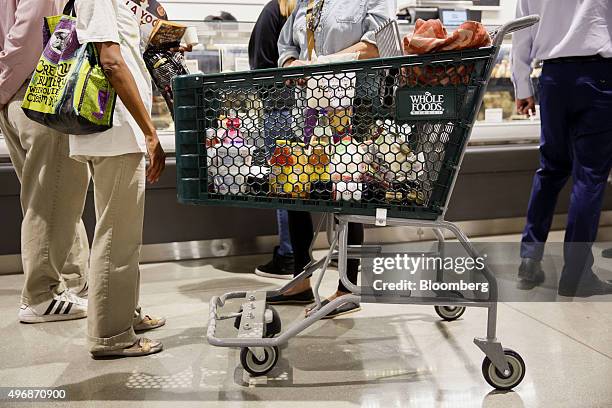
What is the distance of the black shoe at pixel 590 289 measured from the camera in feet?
11.0

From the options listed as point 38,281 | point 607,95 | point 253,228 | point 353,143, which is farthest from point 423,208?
point 253,228

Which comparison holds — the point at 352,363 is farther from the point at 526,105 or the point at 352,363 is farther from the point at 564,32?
the point at 564,32

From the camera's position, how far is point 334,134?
7.13ft

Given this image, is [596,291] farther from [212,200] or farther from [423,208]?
[212,200]

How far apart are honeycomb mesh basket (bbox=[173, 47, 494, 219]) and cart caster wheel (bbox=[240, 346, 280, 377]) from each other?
1.84ft

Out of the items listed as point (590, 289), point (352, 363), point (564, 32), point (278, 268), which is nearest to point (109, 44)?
point (352, 363)

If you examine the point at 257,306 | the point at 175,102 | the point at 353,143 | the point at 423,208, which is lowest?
the point at 257,306

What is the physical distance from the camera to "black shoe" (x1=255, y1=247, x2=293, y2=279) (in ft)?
12.6

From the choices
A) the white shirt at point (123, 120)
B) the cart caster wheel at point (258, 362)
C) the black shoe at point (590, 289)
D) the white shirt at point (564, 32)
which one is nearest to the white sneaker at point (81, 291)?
the white shirt at point (123, 120)

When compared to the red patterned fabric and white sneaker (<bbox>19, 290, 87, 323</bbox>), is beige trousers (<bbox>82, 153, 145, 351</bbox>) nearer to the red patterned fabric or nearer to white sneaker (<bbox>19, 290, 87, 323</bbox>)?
white sneaker (<bbox>19, 290, 87, 323</bbox>)

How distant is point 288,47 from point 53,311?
1674 millimetres

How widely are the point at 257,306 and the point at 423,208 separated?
82 centimetres

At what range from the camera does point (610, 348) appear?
266 cm

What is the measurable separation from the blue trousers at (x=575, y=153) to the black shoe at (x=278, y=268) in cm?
136
